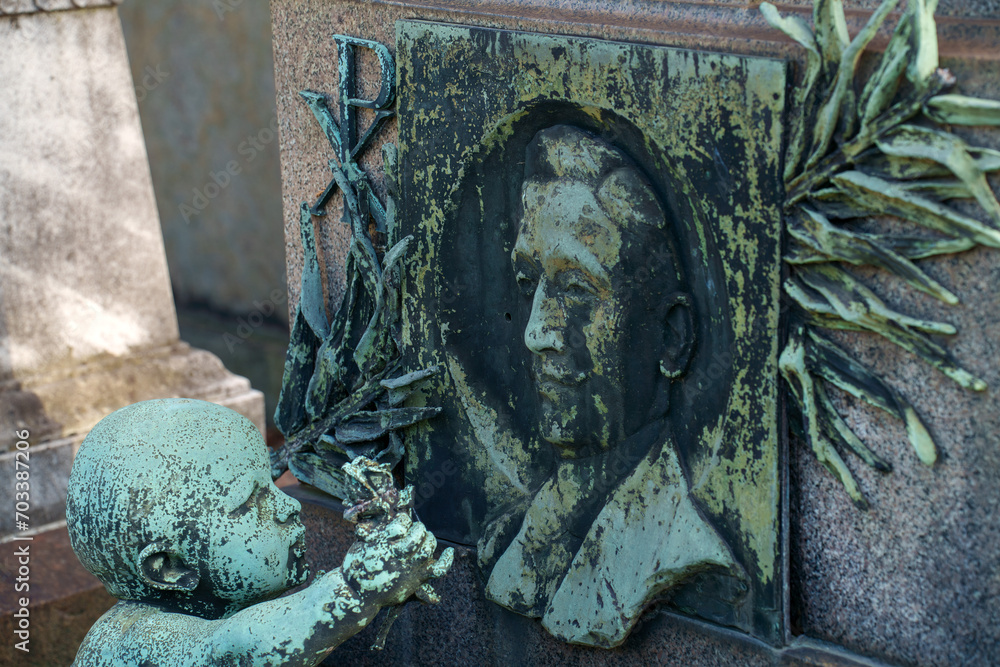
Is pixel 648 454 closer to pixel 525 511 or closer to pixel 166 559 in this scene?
pixel 525 511

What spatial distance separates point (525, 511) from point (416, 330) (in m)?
0.56

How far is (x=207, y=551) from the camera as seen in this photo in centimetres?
240

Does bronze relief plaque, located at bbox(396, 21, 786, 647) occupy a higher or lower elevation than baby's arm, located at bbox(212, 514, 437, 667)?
higher

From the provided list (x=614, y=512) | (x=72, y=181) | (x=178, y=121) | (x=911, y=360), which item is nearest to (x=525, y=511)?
(x=614, y=512)

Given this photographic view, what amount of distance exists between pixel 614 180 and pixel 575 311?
1.04 feet

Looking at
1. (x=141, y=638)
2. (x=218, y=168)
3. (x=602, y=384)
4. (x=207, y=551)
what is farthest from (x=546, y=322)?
(x=218, y=168)

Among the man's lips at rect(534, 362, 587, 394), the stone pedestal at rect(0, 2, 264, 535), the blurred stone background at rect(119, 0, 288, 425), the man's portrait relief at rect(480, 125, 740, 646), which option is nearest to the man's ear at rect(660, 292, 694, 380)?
the man's portrait relief at rect(480, 125, 740, 646)

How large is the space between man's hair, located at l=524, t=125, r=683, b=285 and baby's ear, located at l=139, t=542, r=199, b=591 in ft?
3.86

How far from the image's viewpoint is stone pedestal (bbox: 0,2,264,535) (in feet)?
14.1

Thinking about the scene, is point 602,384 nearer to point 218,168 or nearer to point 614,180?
point 614,180

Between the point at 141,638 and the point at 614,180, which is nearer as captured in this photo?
the point at 141,638

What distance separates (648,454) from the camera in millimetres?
2611

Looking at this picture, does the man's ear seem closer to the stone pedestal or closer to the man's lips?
the man's lips

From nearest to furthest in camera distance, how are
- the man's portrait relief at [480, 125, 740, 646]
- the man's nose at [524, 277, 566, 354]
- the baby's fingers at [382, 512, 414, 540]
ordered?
1. the baby's fingers at [382, 512, 414, 540]
2. the man's portrait relief at [480, 125, 740, 646]
3. the man's nose at [524, 277, 566, 354]
